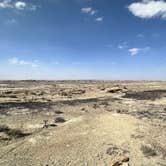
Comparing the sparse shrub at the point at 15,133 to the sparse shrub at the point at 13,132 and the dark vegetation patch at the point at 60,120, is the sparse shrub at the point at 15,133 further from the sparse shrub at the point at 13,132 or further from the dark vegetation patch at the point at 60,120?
the dark vegetation patch at the point at 60,120

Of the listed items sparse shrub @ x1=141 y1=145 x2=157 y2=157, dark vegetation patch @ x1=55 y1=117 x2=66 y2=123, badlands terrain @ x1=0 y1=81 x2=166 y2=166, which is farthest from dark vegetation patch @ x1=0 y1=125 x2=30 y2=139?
sparse shrub @ x1=141 y1=145 x2=157 y2=157

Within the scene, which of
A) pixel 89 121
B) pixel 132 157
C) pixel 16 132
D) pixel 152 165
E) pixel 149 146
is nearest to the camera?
pixel 152 165

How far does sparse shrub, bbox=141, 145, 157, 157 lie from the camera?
12.0 metres

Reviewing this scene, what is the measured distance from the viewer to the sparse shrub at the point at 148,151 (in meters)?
12.0

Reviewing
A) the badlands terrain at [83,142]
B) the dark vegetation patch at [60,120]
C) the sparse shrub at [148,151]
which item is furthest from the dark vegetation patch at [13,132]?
the sparse shrub at [148,151]

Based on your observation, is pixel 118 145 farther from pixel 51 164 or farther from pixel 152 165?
pixel 51 164

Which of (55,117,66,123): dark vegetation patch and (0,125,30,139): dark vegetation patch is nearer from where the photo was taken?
(0,125,30,139): dark vegetation patch

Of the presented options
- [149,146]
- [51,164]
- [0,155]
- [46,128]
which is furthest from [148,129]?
[0,155]

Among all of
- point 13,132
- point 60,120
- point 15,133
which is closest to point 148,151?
point 15,133

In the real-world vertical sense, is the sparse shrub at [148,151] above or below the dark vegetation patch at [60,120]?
below

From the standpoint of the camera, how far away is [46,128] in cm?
1708

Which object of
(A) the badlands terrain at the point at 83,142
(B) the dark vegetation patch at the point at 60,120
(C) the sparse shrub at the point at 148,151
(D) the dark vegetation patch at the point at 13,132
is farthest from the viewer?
(B) the dark vegetation patch at the point at 60,120

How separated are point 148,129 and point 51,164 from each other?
8.51 meters

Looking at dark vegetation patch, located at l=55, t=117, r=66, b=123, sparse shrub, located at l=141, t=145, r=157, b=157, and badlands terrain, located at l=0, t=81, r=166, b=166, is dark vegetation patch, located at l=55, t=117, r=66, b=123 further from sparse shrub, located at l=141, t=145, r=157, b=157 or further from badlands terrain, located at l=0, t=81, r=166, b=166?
sparse shrub, located at l=141, t=145, r=157, b=157
